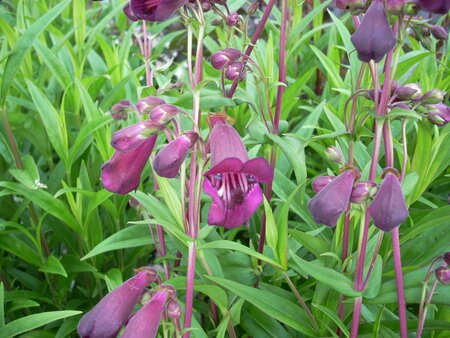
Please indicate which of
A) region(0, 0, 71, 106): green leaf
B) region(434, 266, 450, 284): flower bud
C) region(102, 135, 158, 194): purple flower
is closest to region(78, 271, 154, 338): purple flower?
region(102, 135, 158, 194): purple flower

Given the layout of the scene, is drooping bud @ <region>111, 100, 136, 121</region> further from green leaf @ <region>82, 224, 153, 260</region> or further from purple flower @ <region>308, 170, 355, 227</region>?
purple flower @ <region>308, 170, 355, 227</region>

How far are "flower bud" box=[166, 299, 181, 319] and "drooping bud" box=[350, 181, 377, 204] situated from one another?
34 centimetres

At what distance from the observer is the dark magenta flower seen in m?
0.96

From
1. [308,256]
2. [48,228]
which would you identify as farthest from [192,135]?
[48,228]

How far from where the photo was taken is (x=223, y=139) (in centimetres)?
103

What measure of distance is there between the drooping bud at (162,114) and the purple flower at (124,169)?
5 cm

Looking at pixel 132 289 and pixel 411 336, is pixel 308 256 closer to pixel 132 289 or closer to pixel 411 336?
pixel 411 336

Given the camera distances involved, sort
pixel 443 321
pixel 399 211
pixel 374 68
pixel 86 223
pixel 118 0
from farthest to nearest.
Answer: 1. pixel 118 0
2. pixel 86 223
3. pixel 443 321
4. pixel 374 68
5. pixel 399 211

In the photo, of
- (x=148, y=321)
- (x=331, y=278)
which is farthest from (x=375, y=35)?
(x=148, y=321)

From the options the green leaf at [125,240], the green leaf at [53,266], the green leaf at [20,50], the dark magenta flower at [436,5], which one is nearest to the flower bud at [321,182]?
the dark magenta flower at [436,5]

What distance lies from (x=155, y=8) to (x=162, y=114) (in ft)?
0.66

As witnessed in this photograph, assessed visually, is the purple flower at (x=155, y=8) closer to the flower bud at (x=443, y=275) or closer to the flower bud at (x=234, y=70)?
the flower bud at (x=234, y=70)

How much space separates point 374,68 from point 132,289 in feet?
1.93

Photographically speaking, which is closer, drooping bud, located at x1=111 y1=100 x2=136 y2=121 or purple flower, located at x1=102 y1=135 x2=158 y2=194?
purple flower, located at x1=102 y1=135 x2=158 y2=194
